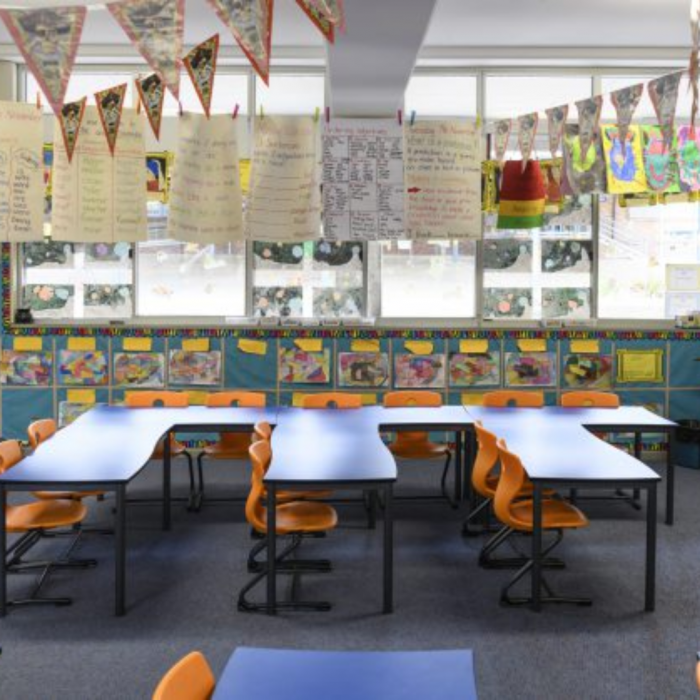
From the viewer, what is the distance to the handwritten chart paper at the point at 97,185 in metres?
5.84

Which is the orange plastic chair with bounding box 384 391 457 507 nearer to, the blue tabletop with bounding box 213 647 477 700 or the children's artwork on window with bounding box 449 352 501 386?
the children's artwork on window with bounding box 449 352 501 386

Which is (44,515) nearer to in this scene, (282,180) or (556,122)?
(282,180)

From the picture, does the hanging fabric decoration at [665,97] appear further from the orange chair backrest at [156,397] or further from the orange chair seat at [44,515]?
the orange chair seat at [44,515]

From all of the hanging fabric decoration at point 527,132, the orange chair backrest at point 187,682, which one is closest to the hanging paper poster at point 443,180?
the hanging fabric decoration at point 527,132

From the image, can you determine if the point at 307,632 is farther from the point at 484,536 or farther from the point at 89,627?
the point at 484,536

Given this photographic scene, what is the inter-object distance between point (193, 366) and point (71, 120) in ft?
8.51

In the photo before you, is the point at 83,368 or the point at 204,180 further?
the point at 83,368

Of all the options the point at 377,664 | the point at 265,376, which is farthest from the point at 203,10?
the point at 377,664

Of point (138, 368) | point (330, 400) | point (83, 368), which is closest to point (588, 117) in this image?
point (330, 400)

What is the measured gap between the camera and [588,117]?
5.94 metres

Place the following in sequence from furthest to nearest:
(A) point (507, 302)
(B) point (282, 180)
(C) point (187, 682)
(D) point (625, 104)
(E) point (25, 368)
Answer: (A) point (507, 302), (E) point (25, 368), (B) point (282, 180), (D) point (625, 104), (C) point (187, 682)

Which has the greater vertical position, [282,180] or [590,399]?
[282,180]

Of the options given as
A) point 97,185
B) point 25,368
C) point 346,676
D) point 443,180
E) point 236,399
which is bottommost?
point 346,676

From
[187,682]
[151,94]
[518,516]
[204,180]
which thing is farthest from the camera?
[204,180]
